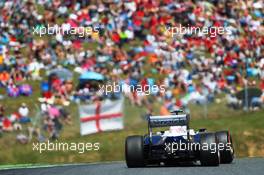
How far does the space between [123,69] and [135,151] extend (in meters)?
8.47

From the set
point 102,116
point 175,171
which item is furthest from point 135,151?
point 102,116

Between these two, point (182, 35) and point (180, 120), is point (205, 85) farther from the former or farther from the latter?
point (180, 120)

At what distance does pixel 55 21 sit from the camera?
987 inches

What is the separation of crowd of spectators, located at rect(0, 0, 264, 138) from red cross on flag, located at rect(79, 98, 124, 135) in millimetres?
516

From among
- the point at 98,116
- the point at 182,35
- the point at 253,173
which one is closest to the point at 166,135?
the point at 253,173

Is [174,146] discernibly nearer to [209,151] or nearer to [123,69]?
[209,151]

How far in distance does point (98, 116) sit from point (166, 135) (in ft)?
23.5

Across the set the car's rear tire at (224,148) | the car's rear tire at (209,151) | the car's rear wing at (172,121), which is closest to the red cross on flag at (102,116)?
the car's rear wing at (172,121)

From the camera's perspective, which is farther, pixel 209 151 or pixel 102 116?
pixel 102 116

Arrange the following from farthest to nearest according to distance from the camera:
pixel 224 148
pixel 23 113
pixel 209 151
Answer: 1. pixel 23 113
2. pixel 224 148
3. pixel 209 151

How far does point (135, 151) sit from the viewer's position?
49.6ft

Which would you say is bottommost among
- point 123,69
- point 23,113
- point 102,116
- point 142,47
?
point 102,116

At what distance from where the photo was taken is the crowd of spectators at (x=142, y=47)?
22911mm

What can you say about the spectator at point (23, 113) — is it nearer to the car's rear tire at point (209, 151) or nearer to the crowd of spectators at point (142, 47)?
the crowd of spectators at point (142, 47)
